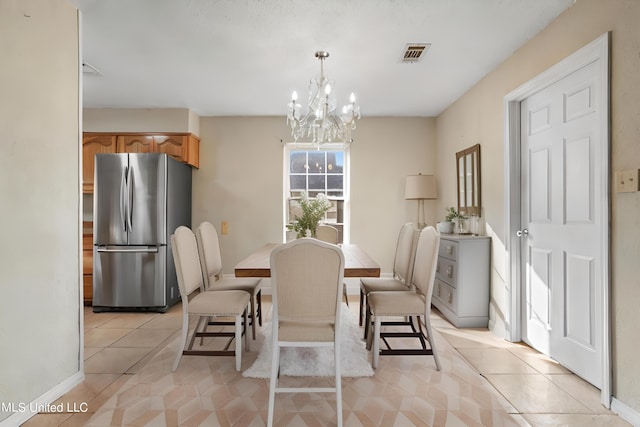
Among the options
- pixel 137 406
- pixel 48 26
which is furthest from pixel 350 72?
pixel 137 406

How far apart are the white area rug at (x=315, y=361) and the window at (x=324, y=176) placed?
2.23 m

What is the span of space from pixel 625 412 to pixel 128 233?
14.4 ft

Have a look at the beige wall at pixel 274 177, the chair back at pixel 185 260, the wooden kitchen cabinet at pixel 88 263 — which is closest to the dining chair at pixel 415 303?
the chair back at pixel 185 260

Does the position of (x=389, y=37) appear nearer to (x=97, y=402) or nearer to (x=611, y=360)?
(x=611, y=360)

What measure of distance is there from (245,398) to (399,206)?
3.39 meters

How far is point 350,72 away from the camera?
3287 millimetres

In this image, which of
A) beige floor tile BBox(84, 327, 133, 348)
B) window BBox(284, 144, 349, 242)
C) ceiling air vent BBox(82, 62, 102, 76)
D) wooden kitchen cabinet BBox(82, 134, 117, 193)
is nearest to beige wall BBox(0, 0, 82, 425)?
beige floor tile BBox(84, 327, 133, 348)

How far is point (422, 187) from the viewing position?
455cm

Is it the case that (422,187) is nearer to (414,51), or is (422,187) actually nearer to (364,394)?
(414,51)

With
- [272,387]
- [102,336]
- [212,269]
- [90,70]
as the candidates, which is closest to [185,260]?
[212,269]

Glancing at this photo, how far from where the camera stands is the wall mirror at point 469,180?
3.59 meters

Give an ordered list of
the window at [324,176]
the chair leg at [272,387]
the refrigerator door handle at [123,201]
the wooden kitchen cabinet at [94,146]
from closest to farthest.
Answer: the chair leg at [272,387], the refrigerator door handle at [123,201], the wooden kitchen cabinet at [94,146], the window at [324,176]

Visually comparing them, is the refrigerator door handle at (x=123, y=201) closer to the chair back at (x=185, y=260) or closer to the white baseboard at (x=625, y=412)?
the chair back at (x=185, y=260)

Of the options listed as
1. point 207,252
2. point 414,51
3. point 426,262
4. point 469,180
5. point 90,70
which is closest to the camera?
point 426,262
